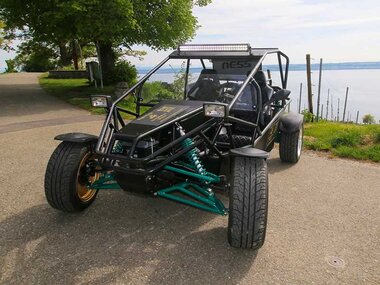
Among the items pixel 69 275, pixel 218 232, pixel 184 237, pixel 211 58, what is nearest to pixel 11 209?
pixel 69 275

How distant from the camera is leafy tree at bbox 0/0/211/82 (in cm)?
1120

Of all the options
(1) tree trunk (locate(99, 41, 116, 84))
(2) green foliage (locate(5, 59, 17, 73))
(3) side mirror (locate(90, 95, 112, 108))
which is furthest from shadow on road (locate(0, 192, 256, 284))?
(2) green foliage (locate(5, 59, 17, 73))

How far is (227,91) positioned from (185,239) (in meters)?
1.96

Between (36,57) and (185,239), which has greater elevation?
(36,57)

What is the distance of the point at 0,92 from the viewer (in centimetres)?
1538

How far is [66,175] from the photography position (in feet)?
11.3

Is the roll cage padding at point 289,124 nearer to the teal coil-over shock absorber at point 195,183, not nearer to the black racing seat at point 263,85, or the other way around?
the black racing seat at point 263,85

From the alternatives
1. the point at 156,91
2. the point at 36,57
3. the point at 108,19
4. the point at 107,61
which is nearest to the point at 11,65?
the point at 36,57

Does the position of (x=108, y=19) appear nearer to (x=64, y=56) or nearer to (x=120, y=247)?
(x=120, y=247)

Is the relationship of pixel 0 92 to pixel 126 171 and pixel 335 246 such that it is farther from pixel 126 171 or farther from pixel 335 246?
pixel 335 246

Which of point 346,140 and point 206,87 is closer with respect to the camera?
point 206,87

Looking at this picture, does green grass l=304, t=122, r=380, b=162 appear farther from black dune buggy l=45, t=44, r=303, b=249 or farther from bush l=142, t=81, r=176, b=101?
bush l=142, t=81, r=176, b=101

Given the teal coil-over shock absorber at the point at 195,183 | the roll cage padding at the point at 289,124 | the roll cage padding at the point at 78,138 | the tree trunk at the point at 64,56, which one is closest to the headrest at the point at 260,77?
the roll cage padding at the point at 289,124

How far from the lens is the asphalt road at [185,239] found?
280 cm
